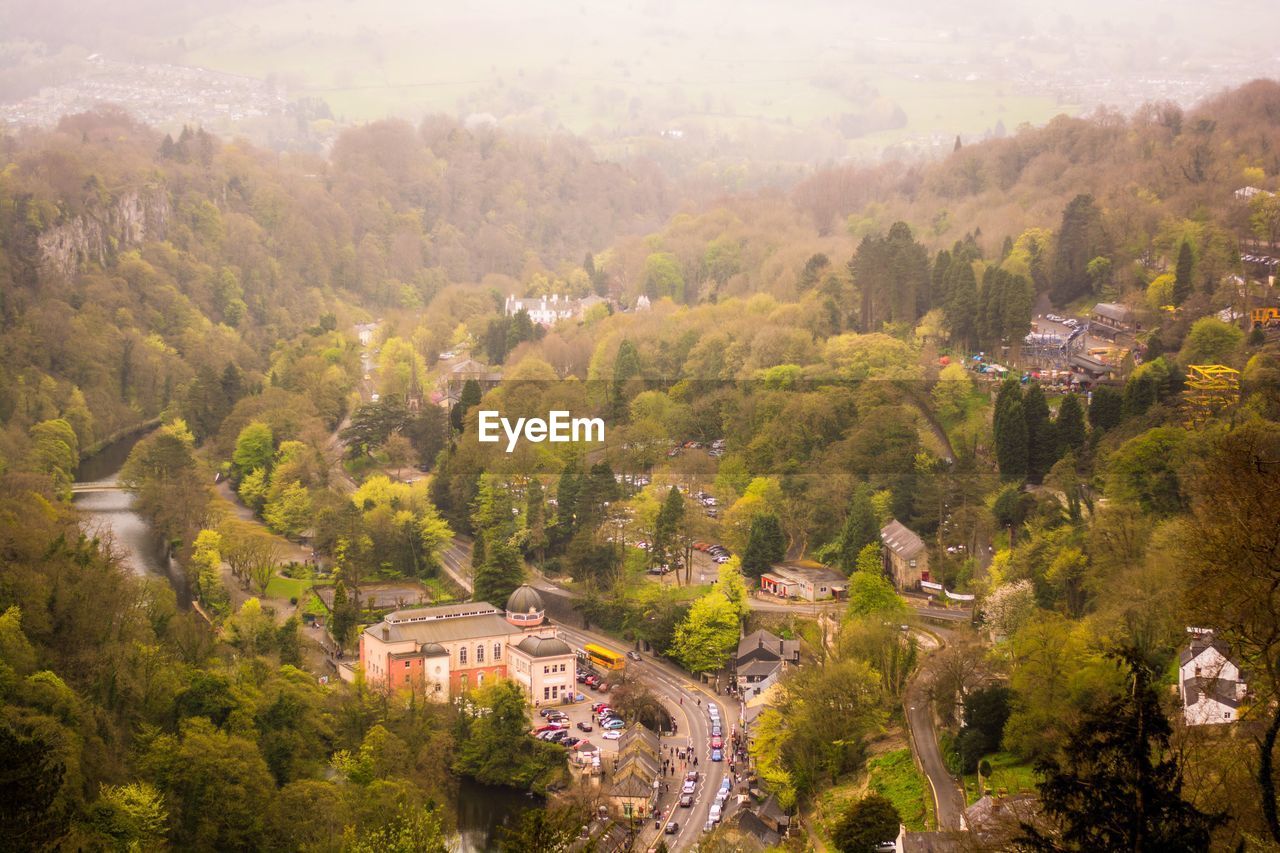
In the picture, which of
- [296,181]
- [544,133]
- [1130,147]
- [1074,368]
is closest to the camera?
[1074,368]

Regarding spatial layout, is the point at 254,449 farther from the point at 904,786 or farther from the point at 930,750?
the point at 904,786

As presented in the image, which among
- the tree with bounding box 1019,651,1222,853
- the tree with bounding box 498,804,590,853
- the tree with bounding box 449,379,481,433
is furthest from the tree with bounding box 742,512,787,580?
the tree with bounding box 1019,651,1222,853

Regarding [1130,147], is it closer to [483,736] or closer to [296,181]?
[483,736]

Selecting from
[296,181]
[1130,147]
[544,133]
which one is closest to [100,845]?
[1130,147]

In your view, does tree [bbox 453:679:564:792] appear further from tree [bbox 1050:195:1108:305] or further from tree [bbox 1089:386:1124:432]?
tree [bbox 1050:195:1108:305]

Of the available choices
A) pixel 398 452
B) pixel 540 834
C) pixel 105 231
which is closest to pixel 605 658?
pixel 398 452

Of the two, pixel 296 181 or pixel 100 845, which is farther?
pixel 296 181

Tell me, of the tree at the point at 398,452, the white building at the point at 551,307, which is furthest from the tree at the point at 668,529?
the white building at the point at 551,307
